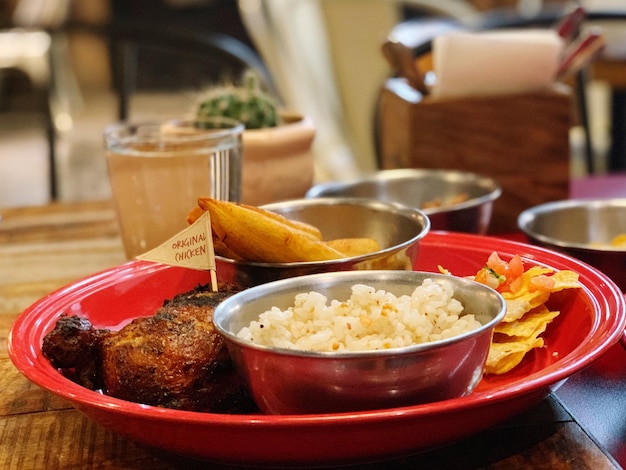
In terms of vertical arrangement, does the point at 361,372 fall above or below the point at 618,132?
above

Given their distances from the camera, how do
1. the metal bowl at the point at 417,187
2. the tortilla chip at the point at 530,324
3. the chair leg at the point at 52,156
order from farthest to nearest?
1. the chair leg at the point at 52,156
2. the metal bowl at the point at 417,187
3. the tortilla chip at the point at 530,324

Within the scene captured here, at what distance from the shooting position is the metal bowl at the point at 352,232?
96 centimetres

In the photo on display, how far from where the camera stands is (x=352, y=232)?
123cm

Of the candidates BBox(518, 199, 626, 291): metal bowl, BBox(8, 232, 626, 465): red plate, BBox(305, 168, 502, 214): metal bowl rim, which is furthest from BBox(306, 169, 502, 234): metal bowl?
BBox(8, 232, 626, 465): red plate

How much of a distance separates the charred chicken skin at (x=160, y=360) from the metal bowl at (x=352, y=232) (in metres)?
0.13

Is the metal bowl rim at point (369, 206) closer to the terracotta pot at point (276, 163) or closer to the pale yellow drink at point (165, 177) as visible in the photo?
the pale yellow drink at point (165, 177)

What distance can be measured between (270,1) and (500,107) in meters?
2.25

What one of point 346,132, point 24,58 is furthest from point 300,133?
point 24,58

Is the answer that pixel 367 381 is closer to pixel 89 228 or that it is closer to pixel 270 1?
pixel 89 228

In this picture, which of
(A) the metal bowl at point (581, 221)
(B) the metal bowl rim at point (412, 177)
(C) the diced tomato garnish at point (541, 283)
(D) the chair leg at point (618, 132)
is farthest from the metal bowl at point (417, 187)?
(D) the chair leg at point (618, 132)

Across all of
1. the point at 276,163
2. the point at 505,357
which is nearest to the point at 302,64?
the point at 276,163

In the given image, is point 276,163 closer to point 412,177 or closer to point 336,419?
point 412,177

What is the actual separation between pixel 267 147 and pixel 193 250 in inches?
→ 21.4

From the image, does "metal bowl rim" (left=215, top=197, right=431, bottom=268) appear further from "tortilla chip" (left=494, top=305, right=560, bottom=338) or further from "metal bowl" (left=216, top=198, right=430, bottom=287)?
"tortilla chip" (left=494, top=305, right=560, bottom=338)
